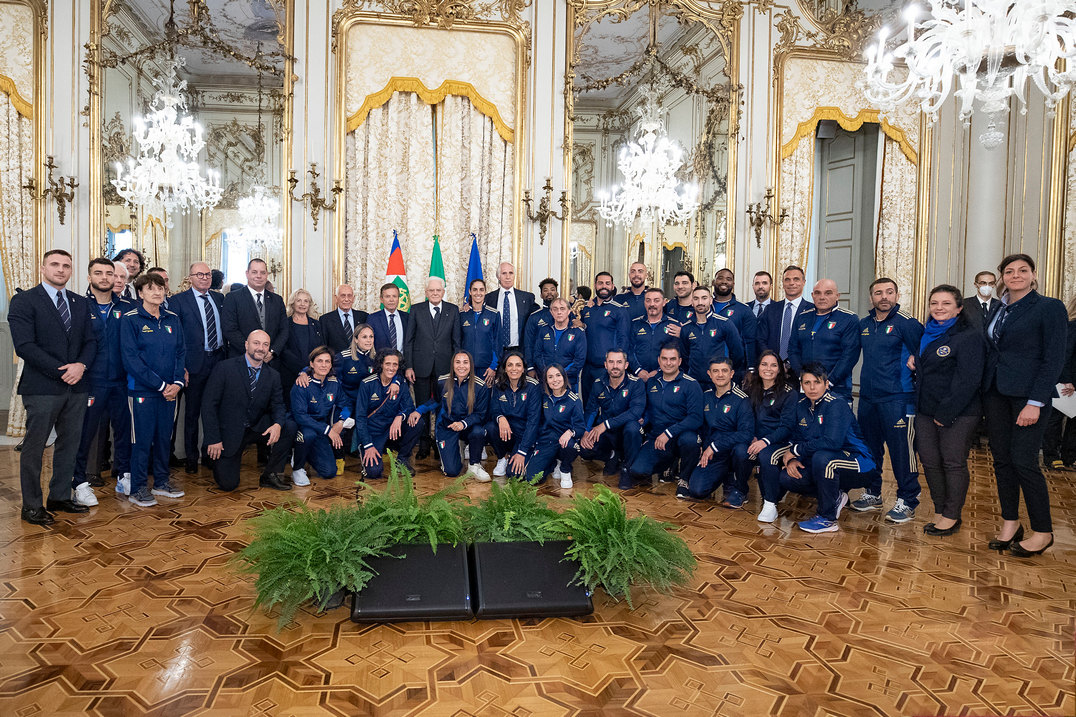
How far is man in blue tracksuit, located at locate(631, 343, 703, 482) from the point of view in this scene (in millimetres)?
4836

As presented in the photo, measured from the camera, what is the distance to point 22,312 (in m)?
3.67

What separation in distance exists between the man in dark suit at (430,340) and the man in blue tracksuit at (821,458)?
274cm

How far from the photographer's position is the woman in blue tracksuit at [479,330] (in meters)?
5.82

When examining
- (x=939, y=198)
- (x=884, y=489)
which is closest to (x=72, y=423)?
(x=884, y=489)

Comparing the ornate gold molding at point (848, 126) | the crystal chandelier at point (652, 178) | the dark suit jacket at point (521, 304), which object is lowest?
the dark suit jacket at point (521, 304)

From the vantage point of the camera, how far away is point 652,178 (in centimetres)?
714

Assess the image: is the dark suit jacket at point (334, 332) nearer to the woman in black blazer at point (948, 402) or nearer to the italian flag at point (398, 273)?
the italian flag at point (398, 273)

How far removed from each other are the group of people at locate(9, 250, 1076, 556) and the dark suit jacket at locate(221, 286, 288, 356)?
0.02 meters

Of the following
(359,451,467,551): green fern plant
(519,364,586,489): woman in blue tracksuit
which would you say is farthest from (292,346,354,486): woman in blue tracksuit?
(359,451,467,551): green fern plant

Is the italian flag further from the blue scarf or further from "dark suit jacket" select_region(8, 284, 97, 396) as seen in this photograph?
the blue scarf

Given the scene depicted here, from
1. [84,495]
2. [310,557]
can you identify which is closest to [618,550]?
[310,557]

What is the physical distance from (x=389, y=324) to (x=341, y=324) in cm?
40

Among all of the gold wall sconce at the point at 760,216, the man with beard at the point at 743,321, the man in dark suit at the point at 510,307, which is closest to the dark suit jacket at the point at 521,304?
the man in dark suit at the point at 510,307

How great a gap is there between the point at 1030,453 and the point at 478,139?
5239 mm
